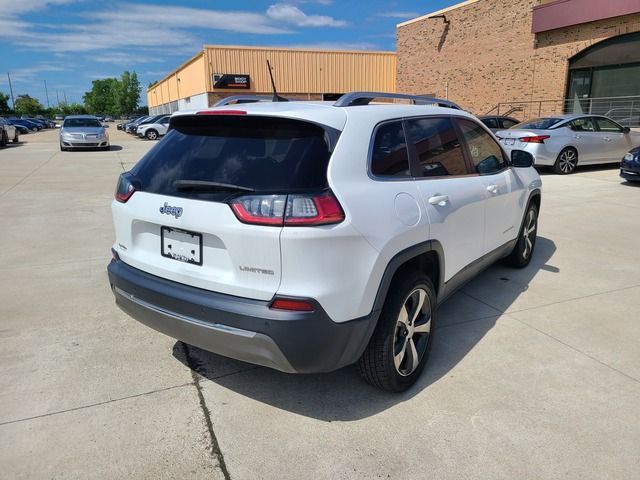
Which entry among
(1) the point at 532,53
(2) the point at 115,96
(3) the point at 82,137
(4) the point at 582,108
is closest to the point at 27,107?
(2) the point at 115,96

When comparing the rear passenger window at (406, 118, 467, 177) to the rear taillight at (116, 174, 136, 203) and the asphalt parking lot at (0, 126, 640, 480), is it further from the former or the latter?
the rear taillight at (116, 174, 136, 203)

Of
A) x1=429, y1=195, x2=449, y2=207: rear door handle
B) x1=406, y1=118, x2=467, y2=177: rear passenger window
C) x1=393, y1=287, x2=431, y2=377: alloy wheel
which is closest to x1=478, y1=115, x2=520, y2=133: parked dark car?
x1=406, y1=118, x2=467, y2=177: rear passenger window

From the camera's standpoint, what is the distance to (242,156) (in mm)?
2643

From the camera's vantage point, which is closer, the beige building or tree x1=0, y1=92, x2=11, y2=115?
the beige building

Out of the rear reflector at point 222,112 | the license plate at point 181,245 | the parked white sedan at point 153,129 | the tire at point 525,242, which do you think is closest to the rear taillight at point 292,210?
the license plate at point 181,245

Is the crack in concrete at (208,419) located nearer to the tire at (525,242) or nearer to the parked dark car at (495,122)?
the tire at (525,242)

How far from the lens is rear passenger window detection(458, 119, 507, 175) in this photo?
3.99m

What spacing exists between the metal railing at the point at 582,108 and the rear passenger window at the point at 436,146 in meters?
18.5

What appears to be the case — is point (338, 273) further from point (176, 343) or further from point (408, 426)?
point (176, 343)

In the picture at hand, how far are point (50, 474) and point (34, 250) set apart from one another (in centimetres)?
448

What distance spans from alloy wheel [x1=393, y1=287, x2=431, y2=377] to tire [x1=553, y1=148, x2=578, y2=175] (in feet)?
37.2

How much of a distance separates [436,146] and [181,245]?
73.8 inches

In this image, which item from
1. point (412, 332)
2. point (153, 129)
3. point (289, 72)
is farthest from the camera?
point (289, 72)

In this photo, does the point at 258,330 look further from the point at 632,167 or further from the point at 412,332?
the point at 632,167
